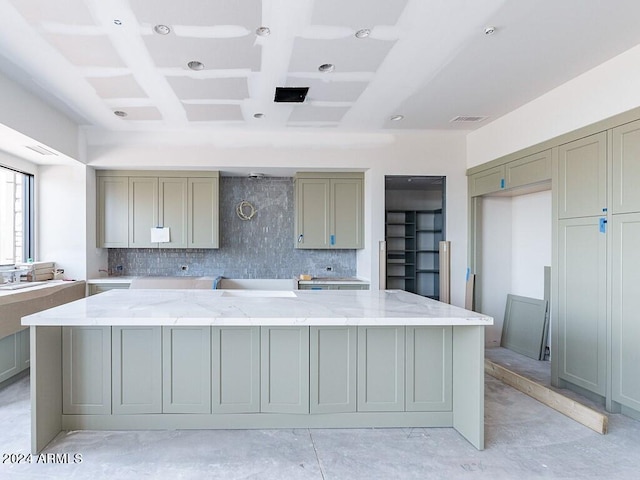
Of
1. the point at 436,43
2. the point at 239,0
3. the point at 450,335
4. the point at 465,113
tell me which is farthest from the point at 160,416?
the point at 465,113

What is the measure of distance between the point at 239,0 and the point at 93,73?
1.63 m

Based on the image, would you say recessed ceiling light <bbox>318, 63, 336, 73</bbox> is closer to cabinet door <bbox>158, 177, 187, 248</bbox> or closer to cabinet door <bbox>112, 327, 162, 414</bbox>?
cabinet door <bbox>112, 327, 162, 414</bbox>

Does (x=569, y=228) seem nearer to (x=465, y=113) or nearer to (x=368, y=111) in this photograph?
(x=465, y=113)

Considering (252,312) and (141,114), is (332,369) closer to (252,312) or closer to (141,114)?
(252,312)

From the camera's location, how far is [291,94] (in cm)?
351

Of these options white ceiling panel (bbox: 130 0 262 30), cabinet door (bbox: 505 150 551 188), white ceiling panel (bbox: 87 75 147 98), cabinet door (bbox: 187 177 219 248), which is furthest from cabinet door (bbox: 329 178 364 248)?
white ceiling panel (bbox: 130 0 262 30)

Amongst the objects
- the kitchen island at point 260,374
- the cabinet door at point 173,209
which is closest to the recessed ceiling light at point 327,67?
the kitchen island at point 260,374

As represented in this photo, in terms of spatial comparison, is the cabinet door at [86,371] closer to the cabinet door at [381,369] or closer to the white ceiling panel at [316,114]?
the cabinet door at [381,369]

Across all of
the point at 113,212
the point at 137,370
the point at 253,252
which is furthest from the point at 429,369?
the point at 113,212

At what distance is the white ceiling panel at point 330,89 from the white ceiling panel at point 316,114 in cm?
23

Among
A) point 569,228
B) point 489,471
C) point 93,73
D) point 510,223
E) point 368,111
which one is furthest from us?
point 510,223

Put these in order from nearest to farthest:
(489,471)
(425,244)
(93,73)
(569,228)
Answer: (489,471), (93,73), (569,228), (425,244)

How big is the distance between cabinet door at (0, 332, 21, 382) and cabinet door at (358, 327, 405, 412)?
2989mm

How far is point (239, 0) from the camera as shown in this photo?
86.0 inches
